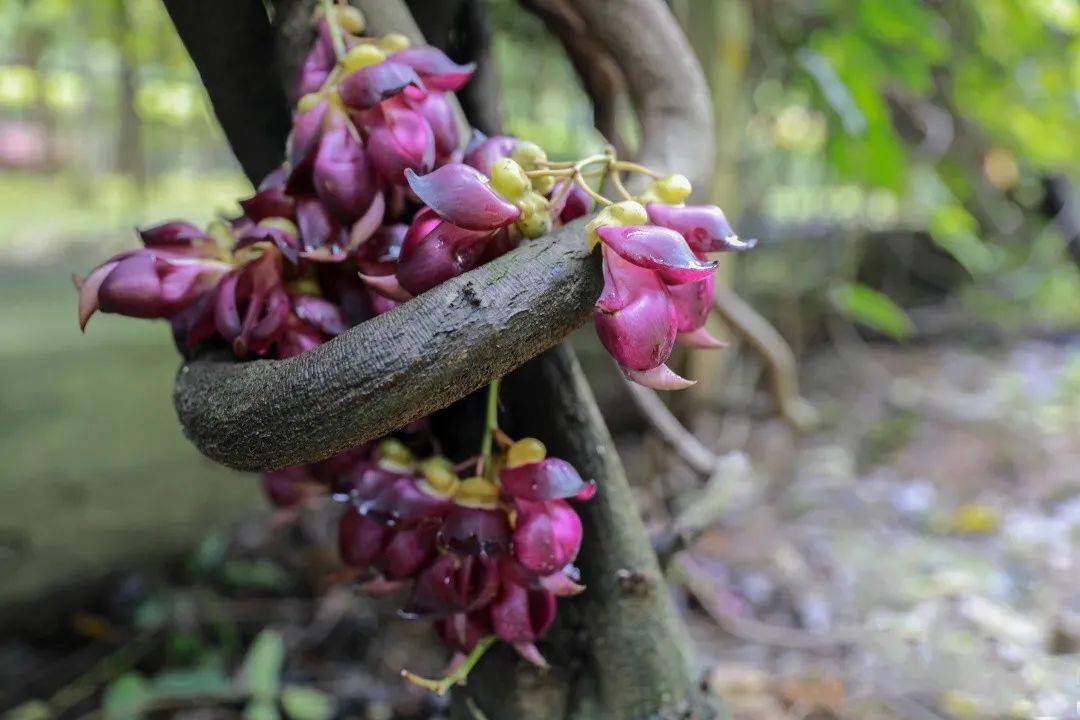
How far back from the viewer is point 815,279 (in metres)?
2.38

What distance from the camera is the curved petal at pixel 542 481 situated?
43cm

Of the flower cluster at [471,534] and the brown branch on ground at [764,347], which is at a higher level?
the flower cluster at [471,534]

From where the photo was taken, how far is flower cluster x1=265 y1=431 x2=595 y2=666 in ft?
1.45

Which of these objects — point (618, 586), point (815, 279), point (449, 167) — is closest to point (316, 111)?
point (449, 167)

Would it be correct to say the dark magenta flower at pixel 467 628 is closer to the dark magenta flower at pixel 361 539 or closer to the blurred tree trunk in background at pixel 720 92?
the dark magenta flower at pixel 361 539

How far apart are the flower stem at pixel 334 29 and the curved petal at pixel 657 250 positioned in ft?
0.67

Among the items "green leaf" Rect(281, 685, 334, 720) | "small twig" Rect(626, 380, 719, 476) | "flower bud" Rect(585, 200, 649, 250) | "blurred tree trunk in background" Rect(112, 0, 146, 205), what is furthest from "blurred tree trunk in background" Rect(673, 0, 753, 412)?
"blurred tree trunk in background" Rect(112, 0, 146, 205)

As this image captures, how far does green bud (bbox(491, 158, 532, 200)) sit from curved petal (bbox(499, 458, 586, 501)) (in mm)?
145

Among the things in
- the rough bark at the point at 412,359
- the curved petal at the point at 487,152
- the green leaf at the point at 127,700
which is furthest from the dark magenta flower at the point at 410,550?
the green leaf at the point at 127,700

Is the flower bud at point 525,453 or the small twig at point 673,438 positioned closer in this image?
the flower bud at point 525,453

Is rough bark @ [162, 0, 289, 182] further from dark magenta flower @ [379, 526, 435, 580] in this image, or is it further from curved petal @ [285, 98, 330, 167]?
dark magenta flower @ [379, 526, 435, 580]

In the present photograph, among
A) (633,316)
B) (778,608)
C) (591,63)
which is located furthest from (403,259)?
(778,608)

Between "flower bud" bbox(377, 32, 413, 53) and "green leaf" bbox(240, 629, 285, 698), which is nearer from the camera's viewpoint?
"flower bud" bbox(377, 32, 413, 53)

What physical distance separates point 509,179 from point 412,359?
0.10m
